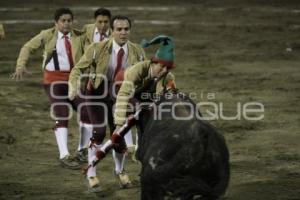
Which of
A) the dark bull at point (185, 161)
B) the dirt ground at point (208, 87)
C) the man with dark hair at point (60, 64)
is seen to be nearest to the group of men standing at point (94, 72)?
the man with dark hair at point (60, 64)

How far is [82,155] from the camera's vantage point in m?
11.1

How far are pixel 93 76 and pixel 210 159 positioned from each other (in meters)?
3.13

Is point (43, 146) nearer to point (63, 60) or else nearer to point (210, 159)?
point (63, 60)

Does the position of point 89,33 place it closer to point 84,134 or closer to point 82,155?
point 84,134

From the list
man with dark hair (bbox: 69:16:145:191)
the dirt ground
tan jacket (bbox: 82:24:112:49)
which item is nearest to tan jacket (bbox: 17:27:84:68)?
tan jacket (bbox: 82:24:112:49)

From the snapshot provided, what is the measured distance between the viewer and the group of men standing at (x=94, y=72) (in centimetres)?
859

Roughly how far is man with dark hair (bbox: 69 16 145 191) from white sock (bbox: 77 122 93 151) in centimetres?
80

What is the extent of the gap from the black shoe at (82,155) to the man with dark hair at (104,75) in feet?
3.45

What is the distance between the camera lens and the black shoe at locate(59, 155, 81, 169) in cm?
1081

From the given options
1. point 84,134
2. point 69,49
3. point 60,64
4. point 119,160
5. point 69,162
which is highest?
point 69,49

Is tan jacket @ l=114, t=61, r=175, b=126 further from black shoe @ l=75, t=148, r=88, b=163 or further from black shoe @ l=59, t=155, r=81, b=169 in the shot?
black shoe @ l=75, t=148, r=88, b=163

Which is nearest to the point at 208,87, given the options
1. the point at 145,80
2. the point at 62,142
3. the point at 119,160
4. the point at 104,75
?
the point at 62,142

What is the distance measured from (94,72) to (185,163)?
308cm

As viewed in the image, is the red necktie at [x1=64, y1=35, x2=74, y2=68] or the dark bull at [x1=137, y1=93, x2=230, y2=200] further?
the red necktie at [x1=64, y1=35, x2=74, y2=68]
